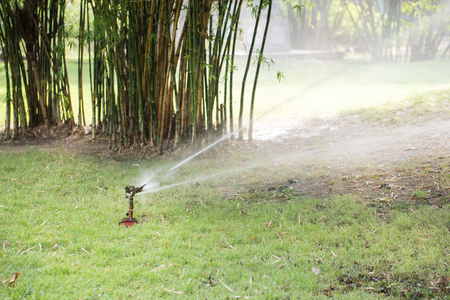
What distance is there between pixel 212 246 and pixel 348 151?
2201mm

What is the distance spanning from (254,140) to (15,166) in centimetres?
245

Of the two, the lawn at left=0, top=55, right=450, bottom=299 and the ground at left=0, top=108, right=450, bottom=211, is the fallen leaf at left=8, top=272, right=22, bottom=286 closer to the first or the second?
the lawn at left=0, top=55, right=450, bottom=299

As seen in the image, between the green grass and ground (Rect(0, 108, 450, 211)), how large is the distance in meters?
0.23

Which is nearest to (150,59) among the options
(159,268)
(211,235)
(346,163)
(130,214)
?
(130,214)

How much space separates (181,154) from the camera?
13.7ft

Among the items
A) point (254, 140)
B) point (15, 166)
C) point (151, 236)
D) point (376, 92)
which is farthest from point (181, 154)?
point (376, 92)

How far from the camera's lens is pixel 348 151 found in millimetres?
4086

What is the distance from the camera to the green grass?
6.31ft

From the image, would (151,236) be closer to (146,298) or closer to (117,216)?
(117,216)

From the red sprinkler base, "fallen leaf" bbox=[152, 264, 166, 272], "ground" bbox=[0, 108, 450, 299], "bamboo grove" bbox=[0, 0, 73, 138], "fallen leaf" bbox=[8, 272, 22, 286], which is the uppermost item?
"bamboo grove" bbox=[0, 0, 73, 138]

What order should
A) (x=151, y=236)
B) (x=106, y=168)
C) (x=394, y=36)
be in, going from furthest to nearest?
(x=394, y=36), (x=106, y=168), (x=151, y=236)

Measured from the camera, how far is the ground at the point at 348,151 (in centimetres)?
302

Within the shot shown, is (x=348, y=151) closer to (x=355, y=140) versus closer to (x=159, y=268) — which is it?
(x=355, y=140)

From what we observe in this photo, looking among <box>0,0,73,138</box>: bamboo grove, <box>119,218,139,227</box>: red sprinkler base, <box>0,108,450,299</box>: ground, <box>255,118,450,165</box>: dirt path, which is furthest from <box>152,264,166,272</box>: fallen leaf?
<box>0,0,73,138</box>: bamboo grove
